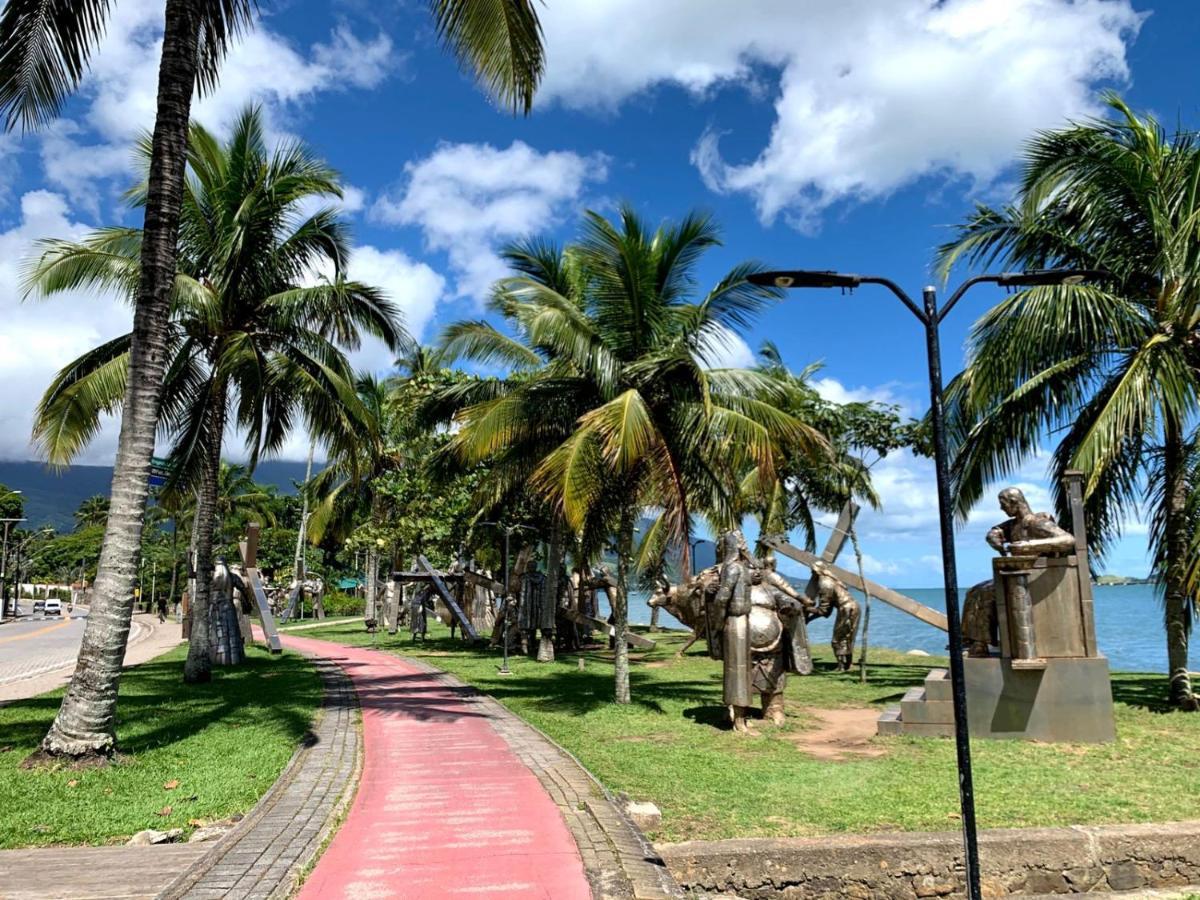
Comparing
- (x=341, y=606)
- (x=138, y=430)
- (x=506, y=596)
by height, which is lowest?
(x=341, y=606)

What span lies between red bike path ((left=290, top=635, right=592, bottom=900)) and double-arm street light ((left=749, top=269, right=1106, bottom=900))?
2.27 metres

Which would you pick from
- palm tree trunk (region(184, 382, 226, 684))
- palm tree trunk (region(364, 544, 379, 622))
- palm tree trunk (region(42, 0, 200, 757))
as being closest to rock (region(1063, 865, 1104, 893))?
palm tree trunk (region(42, 0, 200, 757))

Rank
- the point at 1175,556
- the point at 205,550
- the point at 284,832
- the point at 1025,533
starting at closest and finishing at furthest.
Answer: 1. the point at 284,832
2. the point at 1025,533
3. the point at 1175,556
4. the point at 205,550

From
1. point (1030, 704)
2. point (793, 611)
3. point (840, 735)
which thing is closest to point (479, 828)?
point (840, 735)

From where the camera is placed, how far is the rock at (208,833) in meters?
6.26

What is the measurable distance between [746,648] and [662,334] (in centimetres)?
469

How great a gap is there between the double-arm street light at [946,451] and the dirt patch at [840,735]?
4406mm

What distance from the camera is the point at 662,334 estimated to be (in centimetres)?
1273

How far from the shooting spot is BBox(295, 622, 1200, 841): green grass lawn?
6.97 metres

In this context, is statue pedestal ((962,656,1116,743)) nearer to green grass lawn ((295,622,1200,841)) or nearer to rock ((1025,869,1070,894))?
green grass lawn ((295,622,1200,841))

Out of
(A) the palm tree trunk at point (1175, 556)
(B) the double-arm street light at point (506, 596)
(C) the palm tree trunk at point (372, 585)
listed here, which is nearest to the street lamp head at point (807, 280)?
(A) the palm tree trunk at point (1175, 556)

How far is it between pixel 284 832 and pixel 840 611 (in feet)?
50.5

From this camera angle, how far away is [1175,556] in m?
12.9

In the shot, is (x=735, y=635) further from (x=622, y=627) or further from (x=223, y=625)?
(x=223, y=625)
